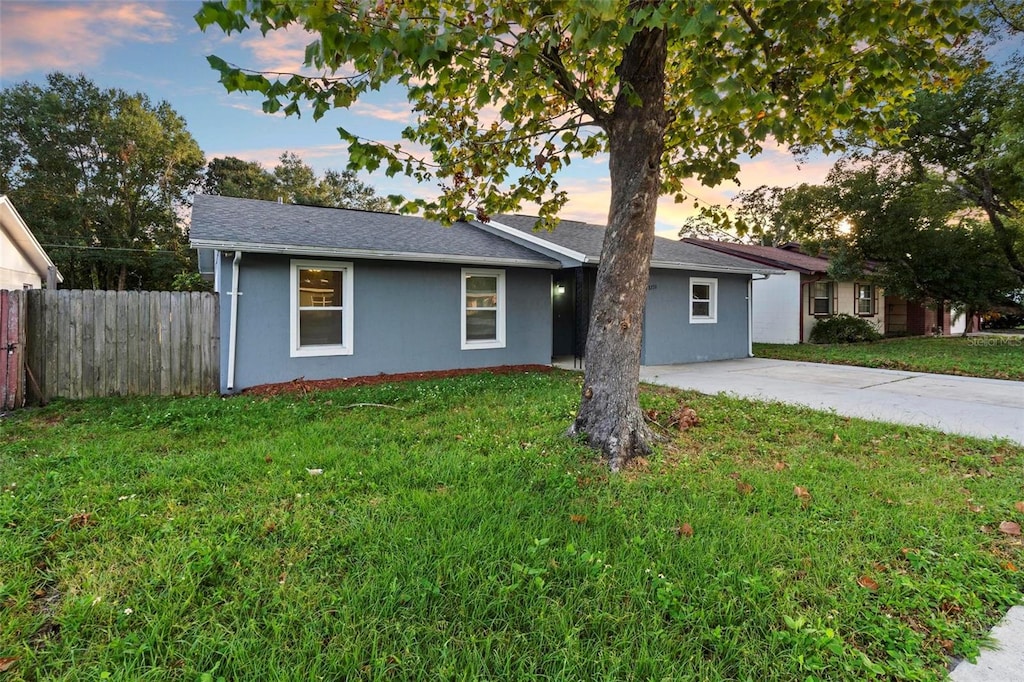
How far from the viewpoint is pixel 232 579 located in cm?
230

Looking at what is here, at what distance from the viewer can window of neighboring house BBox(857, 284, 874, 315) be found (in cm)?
1930

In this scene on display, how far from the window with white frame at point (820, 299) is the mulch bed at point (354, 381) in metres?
13.3

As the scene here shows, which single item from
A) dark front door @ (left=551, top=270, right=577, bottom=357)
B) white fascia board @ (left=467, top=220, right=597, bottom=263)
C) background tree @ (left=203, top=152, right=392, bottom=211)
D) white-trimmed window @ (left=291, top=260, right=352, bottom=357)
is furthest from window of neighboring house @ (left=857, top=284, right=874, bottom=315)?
background tree @ (left=203, top=152, right=392, bottom=211)

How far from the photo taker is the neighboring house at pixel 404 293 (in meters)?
7.49

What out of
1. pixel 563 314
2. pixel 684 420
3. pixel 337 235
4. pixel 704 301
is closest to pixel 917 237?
pixel 704 301

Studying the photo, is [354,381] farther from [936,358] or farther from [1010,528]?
[936,358]

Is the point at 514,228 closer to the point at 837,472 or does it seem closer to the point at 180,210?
the point at 837,472

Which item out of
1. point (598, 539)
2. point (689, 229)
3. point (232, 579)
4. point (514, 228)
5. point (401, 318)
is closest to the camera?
point (232, 579)

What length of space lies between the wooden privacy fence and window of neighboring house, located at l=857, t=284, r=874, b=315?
72.7 ft

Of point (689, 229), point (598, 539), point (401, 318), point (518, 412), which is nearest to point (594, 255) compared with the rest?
point (401, 318)

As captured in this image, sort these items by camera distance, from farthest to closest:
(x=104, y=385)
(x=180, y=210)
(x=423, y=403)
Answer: (x=180, y=210)
(x=104, y=385)
(x=423, y=403)

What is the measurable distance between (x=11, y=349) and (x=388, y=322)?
4885 mm

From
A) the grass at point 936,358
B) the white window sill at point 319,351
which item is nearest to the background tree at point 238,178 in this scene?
the white window sill at point 319,351

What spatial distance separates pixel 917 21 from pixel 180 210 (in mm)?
30309
